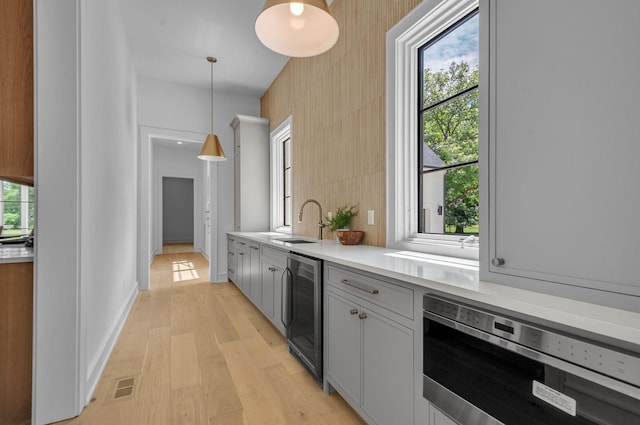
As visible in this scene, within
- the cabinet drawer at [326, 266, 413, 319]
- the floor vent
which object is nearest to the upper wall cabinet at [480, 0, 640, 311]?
the cabinet drawer at [326, 266, 413, 319]

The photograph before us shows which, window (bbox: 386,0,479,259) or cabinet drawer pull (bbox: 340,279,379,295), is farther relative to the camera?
window (bbox: 386,0,479,259)

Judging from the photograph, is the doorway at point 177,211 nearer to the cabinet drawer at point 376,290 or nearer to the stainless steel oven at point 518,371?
the cabinet drawer at point 376,290

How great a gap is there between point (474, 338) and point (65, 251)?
2.01 metres

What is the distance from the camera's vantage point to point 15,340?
1.59m

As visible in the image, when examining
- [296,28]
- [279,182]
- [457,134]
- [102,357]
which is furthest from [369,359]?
[279,182]

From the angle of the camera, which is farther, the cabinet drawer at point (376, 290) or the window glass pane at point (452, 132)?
the window glass pane at point (452, 132)

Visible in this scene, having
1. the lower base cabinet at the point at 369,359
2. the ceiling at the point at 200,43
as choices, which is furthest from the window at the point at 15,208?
the lower base cabinet at the point at 369,359

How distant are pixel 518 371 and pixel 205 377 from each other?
1.92m

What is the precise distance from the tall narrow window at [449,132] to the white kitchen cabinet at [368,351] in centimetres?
75

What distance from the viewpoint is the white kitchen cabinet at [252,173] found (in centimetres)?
470

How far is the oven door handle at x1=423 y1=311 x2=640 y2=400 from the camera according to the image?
24.5 inches

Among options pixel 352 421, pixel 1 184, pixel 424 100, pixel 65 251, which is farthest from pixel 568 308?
pixel 1 184

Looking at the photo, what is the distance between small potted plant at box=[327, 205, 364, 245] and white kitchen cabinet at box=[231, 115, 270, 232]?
238 centimetres

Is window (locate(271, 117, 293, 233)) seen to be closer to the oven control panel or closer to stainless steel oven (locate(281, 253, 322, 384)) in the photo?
stainless steel oven (locate(281, 253, 322, 384))
